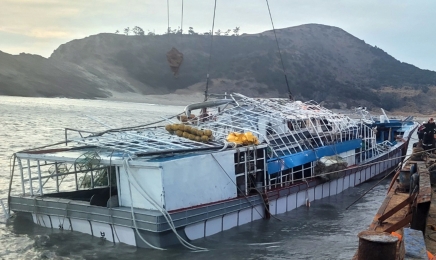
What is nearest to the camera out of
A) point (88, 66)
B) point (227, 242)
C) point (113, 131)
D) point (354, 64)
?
point (227, 242)

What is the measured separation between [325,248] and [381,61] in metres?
184

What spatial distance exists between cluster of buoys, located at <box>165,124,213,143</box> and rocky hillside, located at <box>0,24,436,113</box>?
255 feet

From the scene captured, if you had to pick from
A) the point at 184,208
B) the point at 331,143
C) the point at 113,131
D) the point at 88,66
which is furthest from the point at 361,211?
the point at 88,66

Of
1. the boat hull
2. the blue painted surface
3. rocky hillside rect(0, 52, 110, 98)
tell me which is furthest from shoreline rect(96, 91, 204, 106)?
the boat hull

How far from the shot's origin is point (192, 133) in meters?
15.8

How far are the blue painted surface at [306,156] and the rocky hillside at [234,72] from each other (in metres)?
74.7

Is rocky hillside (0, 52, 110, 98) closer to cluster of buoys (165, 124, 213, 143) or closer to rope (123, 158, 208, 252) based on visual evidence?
cluster of buoys (165, 124, 213, 143)

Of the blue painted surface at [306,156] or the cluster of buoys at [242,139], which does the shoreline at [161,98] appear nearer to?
the blue painted surface at [306,156]


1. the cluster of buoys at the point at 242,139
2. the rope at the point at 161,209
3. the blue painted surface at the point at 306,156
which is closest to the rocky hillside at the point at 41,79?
the blue painted surface at the point at 306,156

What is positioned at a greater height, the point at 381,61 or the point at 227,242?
the point at 381,61

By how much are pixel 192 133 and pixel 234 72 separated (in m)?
122

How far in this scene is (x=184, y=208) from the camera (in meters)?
12.8

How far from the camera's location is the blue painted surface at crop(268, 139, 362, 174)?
16.3 meters

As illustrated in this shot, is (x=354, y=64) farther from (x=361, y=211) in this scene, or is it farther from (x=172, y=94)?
(x=361, y=211)
